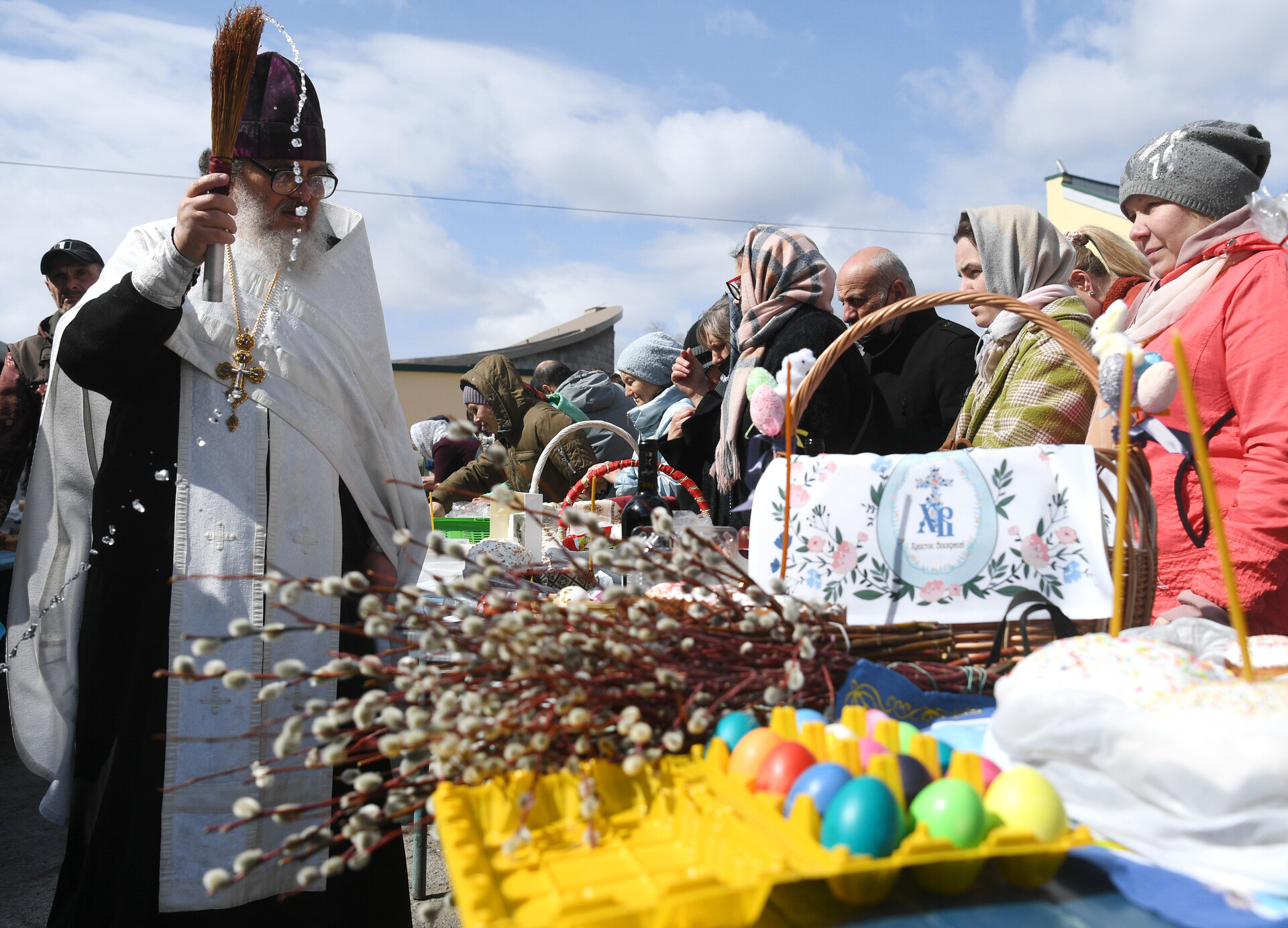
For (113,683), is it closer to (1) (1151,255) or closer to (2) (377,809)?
(2) (377,809)

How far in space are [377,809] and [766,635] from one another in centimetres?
54

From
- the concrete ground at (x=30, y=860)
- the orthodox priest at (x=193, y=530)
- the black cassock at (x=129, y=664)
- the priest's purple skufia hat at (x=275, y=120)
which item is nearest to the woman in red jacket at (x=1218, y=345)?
the orthodox priest at (x=193, y=530)

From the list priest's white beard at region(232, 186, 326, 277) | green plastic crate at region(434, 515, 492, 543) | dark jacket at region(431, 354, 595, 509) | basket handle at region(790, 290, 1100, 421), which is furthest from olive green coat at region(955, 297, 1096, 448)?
dark jacket at region(431, 354, 595, 509)

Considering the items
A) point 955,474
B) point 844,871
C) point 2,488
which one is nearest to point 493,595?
point 844,871

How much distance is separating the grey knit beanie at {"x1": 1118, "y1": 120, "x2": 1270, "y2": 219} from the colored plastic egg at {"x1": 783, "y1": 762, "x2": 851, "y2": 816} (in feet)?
6.02

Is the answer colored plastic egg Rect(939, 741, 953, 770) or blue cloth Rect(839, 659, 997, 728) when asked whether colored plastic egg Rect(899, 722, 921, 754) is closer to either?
colored plastic egg Rect(939, 741, 953, 770)

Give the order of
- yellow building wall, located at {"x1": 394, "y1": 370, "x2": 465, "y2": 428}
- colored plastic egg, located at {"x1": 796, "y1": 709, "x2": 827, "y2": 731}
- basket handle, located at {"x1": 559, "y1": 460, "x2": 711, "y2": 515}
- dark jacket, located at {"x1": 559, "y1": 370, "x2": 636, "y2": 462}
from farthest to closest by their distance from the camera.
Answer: yellow building wall, located at {"x1": 394, "y1": 370, "x2": 465, "y2": 428}, dark jacket, located at {"x1": 559, "y1": 370, "x2": 636, "y2": 462}, basket handle, located at {"x1": 559, "y1": 460, "x2": 711, "y2": 515}, colored plastic egg, located at {"x1": 796, "y1": 709, "x2": 827, "y2": 731}

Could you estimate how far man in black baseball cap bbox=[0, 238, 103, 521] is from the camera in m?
4.07

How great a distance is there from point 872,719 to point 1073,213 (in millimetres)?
14171

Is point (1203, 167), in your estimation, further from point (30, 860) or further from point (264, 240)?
point (30, 860)

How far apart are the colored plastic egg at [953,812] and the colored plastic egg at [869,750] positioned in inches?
3.2

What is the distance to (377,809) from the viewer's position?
2.97 feet

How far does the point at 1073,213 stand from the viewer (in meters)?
13.3

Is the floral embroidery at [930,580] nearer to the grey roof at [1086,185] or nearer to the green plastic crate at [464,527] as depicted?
the green plastic crate at [464,527]
